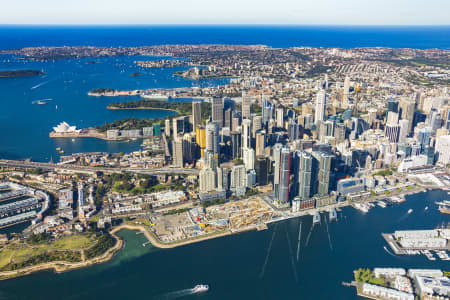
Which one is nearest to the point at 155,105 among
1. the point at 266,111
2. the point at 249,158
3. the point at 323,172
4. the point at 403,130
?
the point at 266,111

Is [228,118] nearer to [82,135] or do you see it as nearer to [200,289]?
[82,135]

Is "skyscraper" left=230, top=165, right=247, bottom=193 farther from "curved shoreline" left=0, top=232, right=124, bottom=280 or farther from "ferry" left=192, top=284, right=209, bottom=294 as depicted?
"curved shoreline" left=0, top=232, right=124, bottom=280

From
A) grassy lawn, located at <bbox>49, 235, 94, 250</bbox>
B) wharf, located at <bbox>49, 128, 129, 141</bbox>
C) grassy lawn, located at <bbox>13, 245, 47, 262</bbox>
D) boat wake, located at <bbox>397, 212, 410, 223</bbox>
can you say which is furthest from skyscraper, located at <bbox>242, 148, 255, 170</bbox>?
wharf, located at <bbox>49, 128, 129, 141</bbox>

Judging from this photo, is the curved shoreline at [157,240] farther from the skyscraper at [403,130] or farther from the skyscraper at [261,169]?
the skyscraper at [403,130]

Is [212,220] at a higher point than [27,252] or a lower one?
higher

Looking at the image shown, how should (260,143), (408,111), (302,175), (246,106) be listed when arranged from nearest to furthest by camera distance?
(302,175)
(260,143)
(408,111)
(246,106)

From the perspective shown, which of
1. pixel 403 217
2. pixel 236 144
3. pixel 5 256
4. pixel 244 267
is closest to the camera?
pixel 244 267
